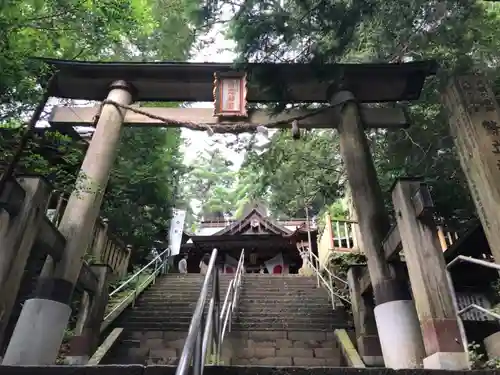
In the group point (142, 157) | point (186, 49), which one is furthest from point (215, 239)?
point (186, 49)

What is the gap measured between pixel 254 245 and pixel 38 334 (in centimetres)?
1549

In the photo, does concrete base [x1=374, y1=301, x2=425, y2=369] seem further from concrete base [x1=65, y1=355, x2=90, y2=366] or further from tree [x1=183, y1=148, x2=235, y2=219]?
tree [x1=183, y1=148, x2=235, y2=219]

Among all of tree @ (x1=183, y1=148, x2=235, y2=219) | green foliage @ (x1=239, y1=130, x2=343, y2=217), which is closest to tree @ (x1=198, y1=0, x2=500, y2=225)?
green foliage @ (x1=239, y1=130, x2=343, y2=217)

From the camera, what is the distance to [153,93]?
8.42m

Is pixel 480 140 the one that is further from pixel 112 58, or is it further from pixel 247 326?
pixel 112 58

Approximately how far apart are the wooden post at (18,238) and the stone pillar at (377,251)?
14.6ft

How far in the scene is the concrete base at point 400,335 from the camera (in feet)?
17.0

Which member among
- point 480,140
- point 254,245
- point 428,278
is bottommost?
point 428,278

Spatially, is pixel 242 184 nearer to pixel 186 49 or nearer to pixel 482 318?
pixel 186 49

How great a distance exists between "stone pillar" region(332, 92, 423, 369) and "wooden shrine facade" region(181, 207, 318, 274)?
12656mm

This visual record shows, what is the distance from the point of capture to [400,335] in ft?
17.5

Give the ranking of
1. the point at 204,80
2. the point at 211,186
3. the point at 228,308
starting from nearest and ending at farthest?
the point at 228,308, the point at 204,80, the point at 211,186

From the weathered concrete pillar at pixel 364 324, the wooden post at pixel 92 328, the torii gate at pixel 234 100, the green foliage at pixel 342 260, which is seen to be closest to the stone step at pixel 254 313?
the weathered concrete pillar at pixel 364 324

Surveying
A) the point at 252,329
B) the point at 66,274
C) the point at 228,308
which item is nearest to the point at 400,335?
the point at 228,308
